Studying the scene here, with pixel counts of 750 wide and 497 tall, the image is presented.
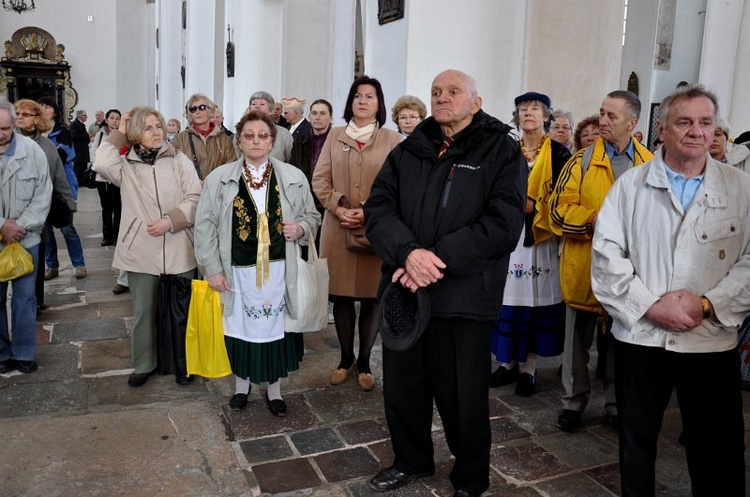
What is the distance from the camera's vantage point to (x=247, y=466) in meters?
3.18

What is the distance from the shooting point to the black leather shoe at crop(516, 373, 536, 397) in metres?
4.13

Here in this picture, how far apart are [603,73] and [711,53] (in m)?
2.59

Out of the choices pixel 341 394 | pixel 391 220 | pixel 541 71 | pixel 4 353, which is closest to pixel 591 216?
pixel 391 220

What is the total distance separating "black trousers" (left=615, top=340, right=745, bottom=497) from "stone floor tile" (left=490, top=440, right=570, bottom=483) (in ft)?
1.80

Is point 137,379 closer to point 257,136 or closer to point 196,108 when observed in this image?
point 257,136

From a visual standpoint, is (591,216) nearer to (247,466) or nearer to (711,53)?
(247,466)

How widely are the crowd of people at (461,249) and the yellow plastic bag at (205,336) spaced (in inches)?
2.5

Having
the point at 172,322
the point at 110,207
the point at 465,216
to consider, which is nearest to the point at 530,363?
the point at 465,216

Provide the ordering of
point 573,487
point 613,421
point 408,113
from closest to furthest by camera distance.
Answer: point 573,487
point 613,421
point 408,113

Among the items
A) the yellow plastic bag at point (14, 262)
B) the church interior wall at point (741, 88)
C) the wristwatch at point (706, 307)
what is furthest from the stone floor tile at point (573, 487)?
the church interior wall at point (741, 88)

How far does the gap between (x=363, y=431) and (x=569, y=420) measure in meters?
1.12

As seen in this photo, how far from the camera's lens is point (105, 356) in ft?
15.7

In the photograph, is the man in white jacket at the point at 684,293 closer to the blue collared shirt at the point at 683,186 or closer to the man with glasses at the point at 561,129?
the blue collared shirt at the point at 683,186

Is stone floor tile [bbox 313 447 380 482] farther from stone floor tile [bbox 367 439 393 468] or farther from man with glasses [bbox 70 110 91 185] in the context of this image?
man with glasses [bbox 70 110 91 185]
